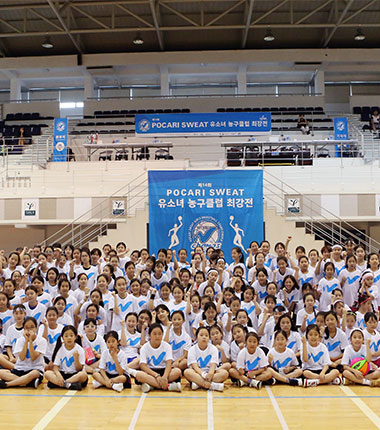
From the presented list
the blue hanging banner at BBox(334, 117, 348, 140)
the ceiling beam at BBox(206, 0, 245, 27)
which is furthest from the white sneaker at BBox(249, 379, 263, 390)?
the ceiling beam at BBox(206, 0, 245, 27)

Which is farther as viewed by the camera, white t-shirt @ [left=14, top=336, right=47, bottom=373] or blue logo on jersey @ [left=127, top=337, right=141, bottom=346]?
blue logo on jersey @ [left=127, top=337, right=141, bottom=346]

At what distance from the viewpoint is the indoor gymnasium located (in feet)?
19.5

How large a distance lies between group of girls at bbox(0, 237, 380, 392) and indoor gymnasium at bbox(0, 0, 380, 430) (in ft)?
0.09

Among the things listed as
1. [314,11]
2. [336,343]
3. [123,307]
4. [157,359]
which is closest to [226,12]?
[314,11]

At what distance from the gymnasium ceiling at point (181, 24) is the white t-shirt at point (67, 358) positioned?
16057 mm

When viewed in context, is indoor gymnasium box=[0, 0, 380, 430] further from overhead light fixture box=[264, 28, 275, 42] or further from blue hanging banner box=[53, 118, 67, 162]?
overhead light fixture box=[264, 28, 275, 42]

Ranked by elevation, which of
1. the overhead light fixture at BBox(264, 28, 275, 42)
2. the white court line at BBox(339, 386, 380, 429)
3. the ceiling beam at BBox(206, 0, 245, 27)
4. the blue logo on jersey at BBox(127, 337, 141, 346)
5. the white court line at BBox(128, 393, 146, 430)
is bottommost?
the white court line at BBox(339, 386, 380, 429)

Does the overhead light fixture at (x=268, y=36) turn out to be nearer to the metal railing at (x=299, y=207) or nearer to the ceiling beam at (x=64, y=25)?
the ceiling beam at (x=64, y=25)

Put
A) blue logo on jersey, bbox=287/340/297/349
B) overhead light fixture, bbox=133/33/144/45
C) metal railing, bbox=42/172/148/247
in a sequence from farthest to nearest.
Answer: overhead light fixture, bbox=133/33/144/45 → metal railing, bbox=42/172/148/247 → blue logo on jersey, bbox=287/340/297/349

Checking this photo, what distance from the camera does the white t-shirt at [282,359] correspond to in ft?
20.3

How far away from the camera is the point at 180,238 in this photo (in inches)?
470

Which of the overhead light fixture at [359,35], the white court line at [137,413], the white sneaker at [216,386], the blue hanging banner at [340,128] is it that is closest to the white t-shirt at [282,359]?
the white sneaker at [216,386]

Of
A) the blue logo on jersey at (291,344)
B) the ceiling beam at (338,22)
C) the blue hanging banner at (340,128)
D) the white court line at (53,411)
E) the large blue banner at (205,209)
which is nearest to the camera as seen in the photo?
the white court line at (53,411)

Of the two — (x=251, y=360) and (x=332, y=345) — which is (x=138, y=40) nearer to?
(x=332, y=345)
